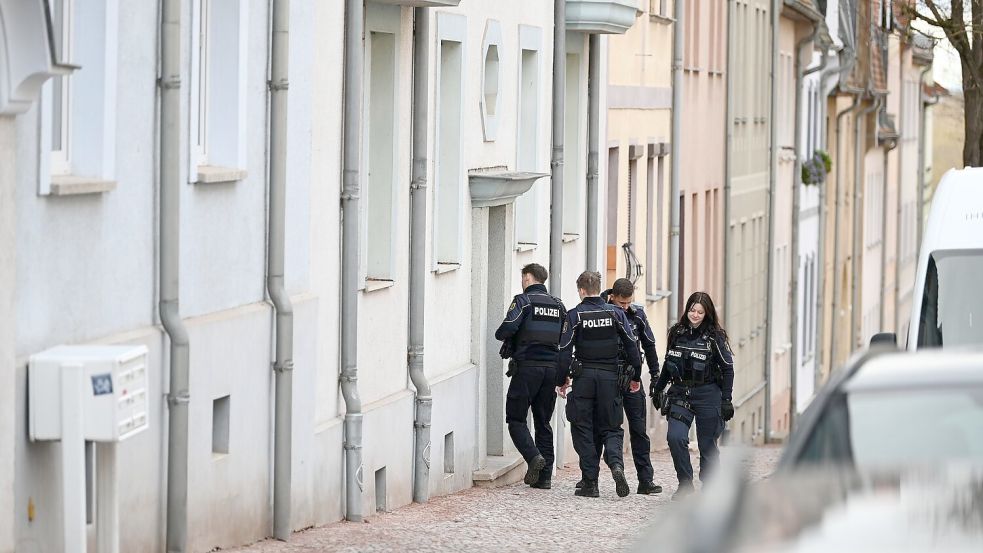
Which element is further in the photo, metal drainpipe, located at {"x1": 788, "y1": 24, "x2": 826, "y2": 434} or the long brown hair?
metal drainpipe, located at {"x1": 788, "y1": 24, "x2": 826, "y2": 434}

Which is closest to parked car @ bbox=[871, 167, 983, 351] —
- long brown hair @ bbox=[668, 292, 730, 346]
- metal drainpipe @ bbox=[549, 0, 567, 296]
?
long brown hair @ bbox=[668, 292, 730, 346]

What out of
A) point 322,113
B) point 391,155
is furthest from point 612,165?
point 322,113

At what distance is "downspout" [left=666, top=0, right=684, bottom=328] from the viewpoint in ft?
98.4

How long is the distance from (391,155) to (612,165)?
33.3ft

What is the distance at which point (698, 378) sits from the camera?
15922 mm

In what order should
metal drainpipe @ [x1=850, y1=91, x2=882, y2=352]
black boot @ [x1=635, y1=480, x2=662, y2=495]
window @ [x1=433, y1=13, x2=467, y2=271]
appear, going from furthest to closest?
1. metal drainpipe @ [x1=850, y1=91, x2=882, y2=352]
2. window @ [x1=433, y1=13, x2=467, y2=271]
3. black boot @ [x1=635, y1=480, x2=662, y2=495]

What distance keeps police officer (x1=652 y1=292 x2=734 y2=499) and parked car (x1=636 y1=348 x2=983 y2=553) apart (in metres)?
9.35

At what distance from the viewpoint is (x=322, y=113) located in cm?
1441

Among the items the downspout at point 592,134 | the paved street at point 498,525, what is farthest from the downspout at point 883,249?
the paved street at point 498,525

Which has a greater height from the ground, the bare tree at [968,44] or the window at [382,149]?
the bare tree at [968,44]

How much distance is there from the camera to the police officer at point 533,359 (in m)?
17.8

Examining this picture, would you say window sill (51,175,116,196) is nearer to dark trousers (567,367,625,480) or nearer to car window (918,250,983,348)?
car window (918,250,983,348)

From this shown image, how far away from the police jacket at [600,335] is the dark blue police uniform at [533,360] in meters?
0.88

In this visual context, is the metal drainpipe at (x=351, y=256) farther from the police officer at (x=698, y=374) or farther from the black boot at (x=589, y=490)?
the black boot at (x=589, y=490)
